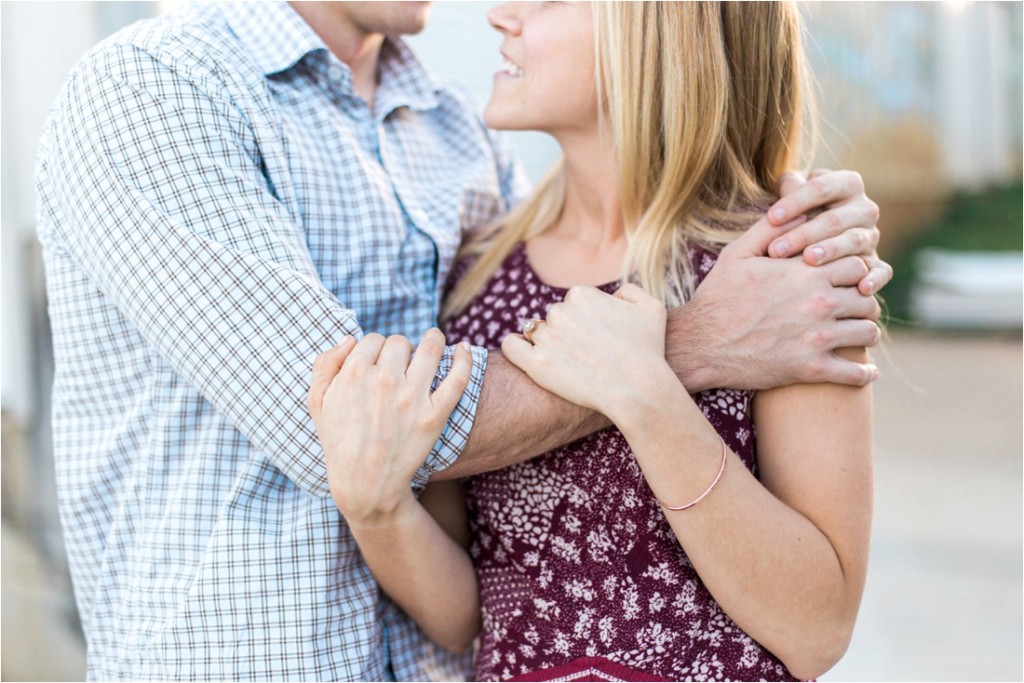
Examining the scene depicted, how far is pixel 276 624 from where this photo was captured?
160 centimetres

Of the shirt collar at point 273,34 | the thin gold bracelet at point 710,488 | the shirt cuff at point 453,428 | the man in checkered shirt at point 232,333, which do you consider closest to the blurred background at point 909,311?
the thin gold bracelet at point 710,488

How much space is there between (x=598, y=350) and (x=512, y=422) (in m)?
0.16

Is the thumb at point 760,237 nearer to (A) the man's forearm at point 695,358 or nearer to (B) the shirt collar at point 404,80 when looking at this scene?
(A) the man's forearm at point 695,358

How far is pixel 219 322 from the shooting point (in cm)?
145

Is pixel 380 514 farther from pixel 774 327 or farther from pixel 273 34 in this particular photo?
pixel 273 34

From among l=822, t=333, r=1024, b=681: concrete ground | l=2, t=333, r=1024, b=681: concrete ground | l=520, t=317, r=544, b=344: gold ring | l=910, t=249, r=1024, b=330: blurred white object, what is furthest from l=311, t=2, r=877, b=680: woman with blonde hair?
l=910, t=249, r=1024, b=330: blurred white object

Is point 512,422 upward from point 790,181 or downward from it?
downward

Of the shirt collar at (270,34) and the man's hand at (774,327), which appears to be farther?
the shirt collar at (270,34)

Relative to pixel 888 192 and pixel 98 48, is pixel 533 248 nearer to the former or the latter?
pixel 98 48

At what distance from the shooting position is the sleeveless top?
1612 mm

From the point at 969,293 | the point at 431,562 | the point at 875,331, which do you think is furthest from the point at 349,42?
the point at 969,293

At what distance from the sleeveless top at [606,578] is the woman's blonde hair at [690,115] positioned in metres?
0.11

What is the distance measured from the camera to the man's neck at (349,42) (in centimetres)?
197

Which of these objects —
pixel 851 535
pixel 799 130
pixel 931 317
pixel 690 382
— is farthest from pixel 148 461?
pixel 931 317
